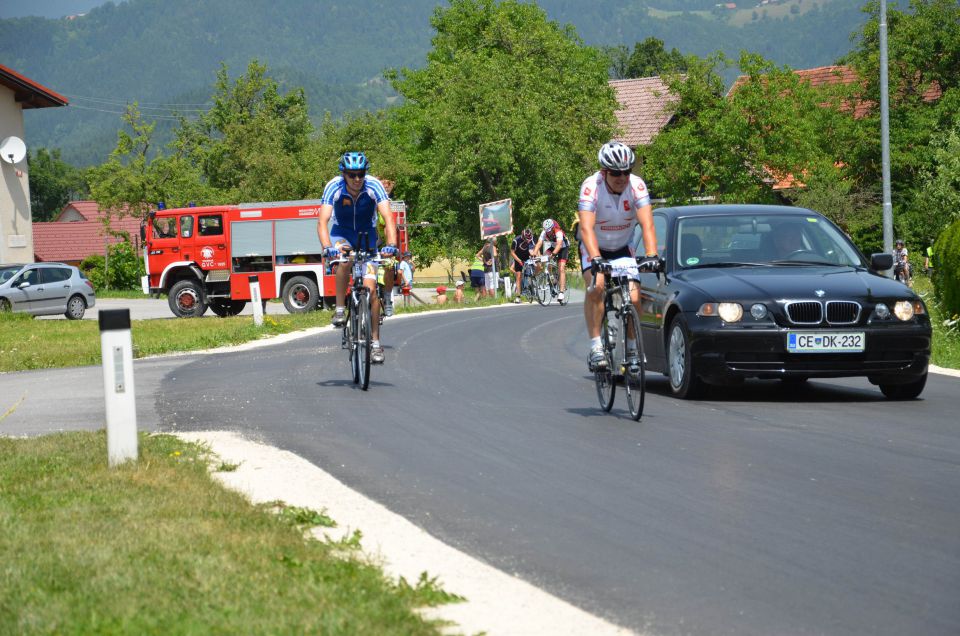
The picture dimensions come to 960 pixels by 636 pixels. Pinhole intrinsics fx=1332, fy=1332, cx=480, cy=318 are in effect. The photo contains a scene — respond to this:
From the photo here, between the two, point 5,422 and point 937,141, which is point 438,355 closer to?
point 5,422

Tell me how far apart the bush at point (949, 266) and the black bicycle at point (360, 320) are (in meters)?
7.46

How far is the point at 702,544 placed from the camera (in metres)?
5.35

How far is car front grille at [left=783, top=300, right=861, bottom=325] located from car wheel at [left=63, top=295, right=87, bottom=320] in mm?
31625

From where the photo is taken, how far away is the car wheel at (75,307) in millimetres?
38562

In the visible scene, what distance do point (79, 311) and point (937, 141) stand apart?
3169cm

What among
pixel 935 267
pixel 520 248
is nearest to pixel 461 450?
pixel 935 267

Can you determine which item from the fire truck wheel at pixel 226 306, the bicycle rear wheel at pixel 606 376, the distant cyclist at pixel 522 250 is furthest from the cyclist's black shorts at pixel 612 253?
the fire truck wheel at pixel 226 306

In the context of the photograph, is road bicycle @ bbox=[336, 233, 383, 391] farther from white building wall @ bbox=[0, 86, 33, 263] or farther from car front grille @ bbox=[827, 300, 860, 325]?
white building wall @ bbox=[0, 86, 33, 263]

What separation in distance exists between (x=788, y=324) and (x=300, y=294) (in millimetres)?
27080

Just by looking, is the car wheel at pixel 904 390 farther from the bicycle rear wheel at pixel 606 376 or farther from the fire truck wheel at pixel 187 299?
the fire truck wheel at pixel 187 299

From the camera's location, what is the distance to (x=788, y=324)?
33.6 feet

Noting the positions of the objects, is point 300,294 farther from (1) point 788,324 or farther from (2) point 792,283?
(1) point 788,324

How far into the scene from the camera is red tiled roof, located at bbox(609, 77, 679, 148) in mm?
73250

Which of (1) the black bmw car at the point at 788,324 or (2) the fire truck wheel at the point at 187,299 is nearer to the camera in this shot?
(1) the black bmw car at the point at 788,324
